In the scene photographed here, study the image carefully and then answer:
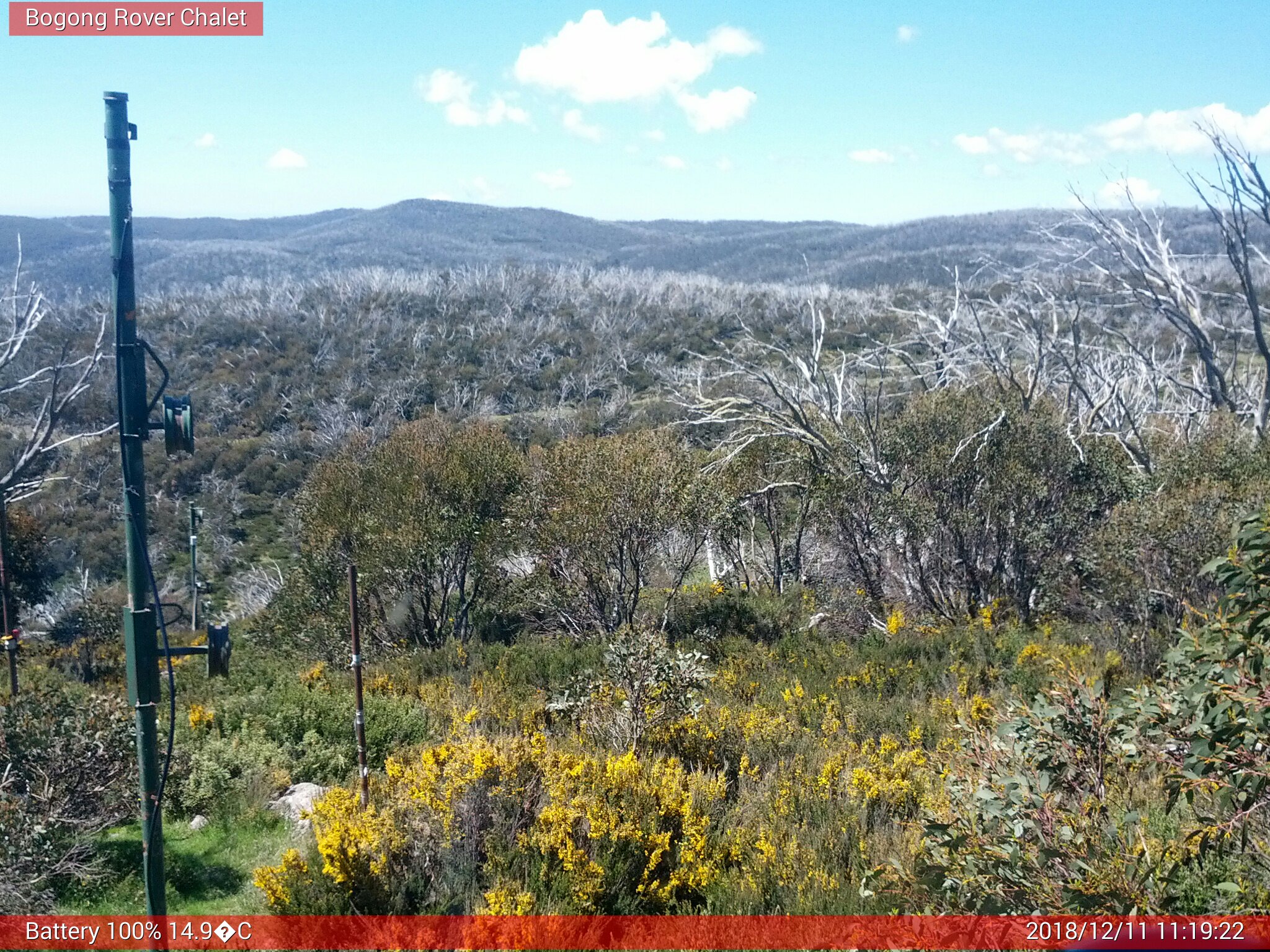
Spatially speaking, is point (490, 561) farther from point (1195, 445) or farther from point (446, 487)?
point (1195, 445)

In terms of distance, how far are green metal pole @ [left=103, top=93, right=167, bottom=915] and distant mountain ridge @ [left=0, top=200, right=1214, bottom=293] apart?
4649 centimetres

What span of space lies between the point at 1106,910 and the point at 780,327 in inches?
1584

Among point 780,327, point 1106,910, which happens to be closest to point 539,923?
point 1106,910

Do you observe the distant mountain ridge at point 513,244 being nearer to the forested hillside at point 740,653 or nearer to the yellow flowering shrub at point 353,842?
the forested hillside at point 740,653

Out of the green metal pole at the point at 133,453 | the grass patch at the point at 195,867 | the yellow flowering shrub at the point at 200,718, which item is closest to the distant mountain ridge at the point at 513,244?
the yellow flowering shrub at the point at 200,718

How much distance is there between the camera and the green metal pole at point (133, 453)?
3.28 metres

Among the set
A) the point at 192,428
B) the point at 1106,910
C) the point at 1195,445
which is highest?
the point at 192,428

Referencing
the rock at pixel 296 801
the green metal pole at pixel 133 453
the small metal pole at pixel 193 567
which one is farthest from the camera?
the small metal pole at pixel 193 567

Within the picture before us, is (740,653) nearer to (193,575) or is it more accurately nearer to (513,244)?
(193,575)

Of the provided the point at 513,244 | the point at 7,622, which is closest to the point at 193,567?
the point at 7,622

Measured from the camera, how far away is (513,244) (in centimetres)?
9612

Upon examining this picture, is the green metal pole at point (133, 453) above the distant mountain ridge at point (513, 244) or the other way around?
the other way around

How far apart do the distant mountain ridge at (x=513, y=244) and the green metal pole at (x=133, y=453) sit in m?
46.5

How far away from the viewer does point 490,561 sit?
12.3m
